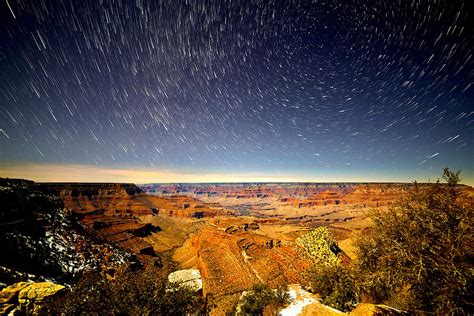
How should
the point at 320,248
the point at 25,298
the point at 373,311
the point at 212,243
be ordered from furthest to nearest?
1. the point at 212,243
2. the point at 320,248
3. the point at 25,298
4. the point at 373,311

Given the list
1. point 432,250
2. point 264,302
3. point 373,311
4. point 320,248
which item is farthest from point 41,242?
point 320,248

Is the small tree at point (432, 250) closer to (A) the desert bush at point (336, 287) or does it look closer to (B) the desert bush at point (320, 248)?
(A) the desert bush at point (336, 287)

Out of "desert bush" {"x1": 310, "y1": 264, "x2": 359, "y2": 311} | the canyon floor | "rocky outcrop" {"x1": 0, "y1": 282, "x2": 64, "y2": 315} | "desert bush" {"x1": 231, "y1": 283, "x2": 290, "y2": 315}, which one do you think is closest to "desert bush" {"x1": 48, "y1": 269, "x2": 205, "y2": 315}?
"rocky outcrop" {"x1": 0, "y1": 282, "x2": 64, "y2": 315}

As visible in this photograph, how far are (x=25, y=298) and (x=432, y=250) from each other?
22064 millimetres

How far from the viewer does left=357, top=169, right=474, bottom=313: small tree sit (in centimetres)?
1026

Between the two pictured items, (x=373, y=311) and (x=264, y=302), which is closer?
(x=373, y=311)

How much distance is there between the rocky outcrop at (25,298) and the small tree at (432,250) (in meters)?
18.9

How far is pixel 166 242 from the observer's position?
95812 millimetres

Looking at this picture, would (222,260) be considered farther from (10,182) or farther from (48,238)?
(10,182)

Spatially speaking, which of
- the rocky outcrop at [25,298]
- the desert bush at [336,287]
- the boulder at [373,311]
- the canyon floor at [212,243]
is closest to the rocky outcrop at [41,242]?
the rocky outcrop at [25,298]

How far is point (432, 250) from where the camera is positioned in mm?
11023

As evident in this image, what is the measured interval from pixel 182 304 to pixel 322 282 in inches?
603

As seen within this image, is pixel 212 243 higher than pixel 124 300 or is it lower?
lower

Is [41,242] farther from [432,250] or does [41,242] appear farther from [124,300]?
[432,250]
